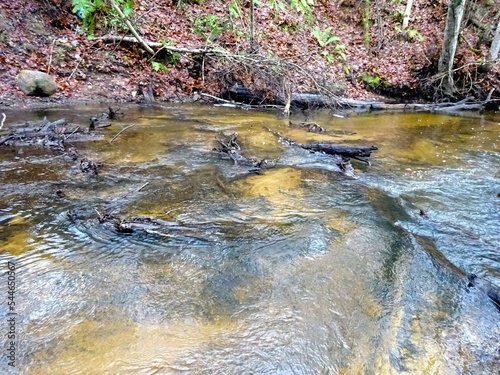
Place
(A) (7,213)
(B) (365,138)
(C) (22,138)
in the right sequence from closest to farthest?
1. (A) (7,213)
2. (C) (22,138)
3. (B) (365,138)

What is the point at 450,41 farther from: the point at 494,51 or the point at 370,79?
the point at 370,79

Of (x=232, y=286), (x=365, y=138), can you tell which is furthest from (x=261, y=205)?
(x=365, y=138)

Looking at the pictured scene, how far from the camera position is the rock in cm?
796

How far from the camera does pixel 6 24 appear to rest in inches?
354

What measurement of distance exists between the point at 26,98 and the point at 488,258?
934cm

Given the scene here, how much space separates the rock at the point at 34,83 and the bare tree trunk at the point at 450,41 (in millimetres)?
12463

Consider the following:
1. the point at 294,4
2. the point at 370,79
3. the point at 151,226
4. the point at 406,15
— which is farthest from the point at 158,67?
the point at 406,15

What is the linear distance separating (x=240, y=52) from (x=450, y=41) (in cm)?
734

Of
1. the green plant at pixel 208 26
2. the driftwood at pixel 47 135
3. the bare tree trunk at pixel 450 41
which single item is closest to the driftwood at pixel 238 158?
the driftwood at pixel 47 135

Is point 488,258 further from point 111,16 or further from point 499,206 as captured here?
point 111,16

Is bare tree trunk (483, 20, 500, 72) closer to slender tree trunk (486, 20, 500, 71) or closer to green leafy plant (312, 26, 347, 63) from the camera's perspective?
slender tree trunk (486, 20, 500, 71)

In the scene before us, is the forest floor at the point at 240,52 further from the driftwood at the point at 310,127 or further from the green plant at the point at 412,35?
the driftwood at the point at 310,127

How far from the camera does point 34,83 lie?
800 cm

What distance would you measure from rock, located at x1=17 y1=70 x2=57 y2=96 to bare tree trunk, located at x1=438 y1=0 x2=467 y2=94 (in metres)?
12.5
